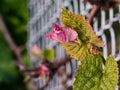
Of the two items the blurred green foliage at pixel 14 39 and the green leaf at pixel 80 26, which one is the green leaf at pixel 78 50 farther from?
the blurred green foliage at pixel 14 39

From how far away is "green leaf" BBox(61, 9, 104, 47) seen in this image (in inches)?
16.8

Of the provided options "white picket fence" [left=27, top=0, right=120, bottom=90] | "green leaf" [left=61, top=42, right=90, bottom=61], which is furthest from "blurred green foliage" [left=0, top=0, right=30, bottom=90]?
"green leaf" [left=61, top=42, right=90, bottom=61]

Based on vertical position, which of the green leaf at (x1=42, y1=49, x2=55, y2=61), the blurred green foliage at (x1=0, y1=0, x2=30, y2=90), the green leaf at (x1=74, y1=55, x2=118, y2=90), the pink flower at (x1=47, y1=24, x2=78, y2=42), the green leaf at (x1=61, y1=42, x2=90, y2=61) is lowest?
the blurred green foliage at (x1=0, y1=0, x2=30, y2=90)

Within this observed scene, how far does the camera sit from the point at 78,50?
453mm

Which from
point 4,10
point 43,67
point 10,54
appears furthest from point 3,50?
point 43,67

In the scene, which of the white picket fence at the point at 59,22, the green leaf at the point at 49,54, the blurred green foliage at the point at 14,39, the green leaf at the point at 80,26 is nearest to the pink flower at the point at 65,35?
the green leaf at the point at 80,26

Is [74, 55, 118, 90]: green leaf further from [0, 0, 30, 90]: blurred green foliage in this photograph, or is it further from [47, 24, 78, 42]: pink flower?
[0, 0, 30, 90]: blurred green foliage

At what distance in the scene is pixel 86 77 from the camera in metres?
0.41

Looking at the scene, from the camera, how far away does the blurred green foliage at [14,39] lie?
345cm

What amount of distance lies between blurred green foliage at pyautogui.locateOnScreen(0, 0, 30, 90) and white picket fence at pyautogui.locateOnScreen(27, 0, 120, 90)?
1.60 m

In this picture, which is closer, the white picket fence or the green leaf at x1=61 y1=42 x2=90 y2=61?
the green leaf at x1=61 y1=42 x2=90 y2=61

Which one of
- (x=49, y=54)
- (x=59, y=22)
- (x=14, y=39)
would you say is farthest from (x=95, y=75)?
(x=14, y=39)

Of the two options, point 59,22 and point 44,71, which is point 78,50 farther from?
point 59,22

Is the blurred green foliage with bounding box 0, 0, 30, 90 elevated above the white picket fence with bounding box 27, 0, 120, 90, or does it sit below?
below
